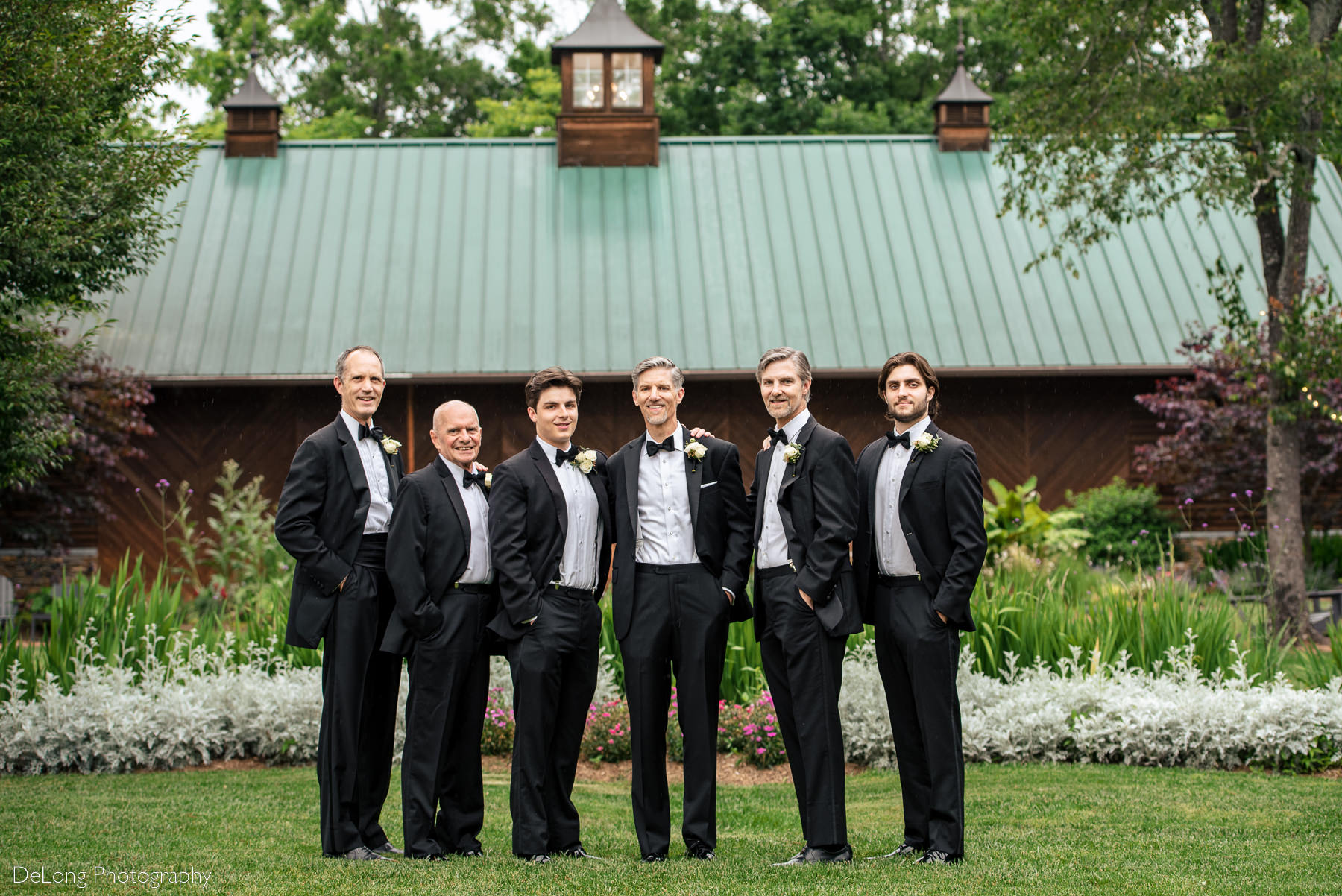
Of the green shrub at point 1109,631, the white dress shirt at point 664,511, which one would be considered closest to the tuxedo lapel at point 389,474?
the white dress shirt at point 664,511

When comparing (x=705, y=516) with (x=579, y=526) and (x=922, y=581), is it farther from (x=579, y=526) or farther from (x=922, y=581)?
(x=922, y=581)

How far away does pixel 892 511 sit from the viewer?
17.5 ft

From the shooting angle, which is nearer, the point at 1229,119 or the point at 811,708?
the point at 811,708

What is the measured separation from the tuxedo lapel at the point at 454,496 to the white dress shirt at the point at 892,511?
72.1 inches

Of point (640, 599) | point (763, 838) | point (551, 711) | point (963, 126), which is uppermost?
point (963, 126)

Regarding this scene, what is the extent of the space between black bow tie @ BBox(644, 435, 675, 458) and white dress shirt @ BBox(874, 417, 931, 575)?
3.07ft

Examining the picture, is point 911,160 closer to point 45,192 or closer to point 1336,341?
point 1336,341

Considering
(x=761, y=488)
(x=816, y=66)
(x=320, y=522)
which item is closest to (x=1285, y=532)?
(x=761, y=488)

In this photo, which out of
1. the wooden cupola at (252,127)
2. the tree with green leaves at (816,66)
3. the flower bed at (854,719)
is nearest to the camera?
the flower bed at (854,719)

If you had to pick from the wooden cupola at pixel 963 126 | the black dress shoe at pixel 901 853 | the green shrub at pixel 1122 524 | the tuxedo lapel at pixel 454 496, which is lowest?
the black dress shoe at pixel 901 853

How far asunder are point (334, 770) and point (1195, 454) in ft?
38.7

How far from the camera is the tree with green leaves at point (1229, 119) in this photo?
1026 centimetres

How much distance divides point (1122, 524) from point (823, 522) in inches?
404

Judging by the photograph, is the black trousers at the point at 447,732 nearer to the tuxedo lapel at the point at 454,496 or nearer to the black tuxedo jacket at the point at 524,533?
the black tuxedo jacket at the point at 524,533
